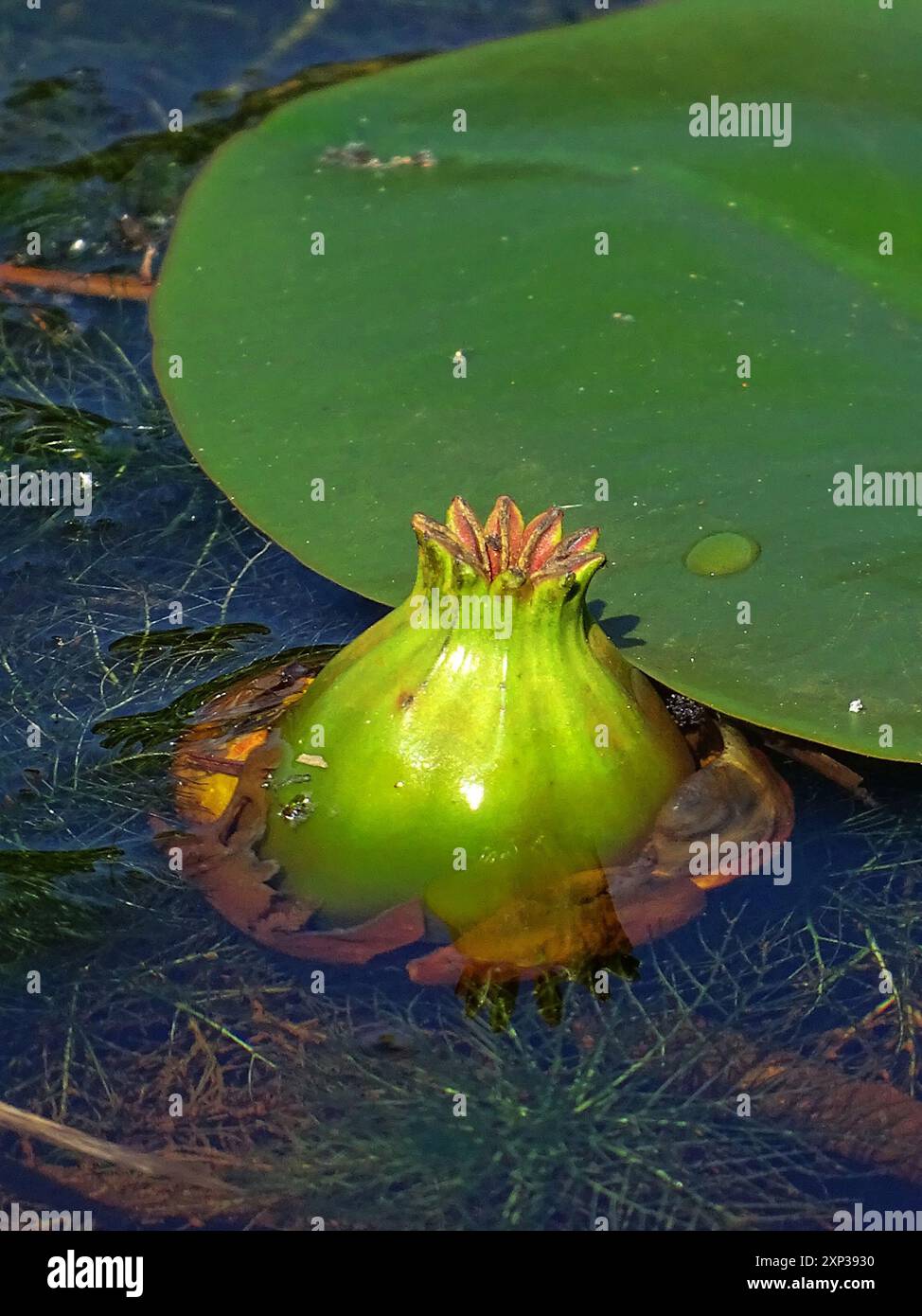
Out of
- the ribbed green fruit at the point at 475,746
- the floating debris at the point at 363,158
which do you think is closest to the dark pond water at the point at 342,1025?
the ribbed green fruit at the point at 475,746

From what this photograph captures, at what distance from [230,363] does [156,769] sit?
1.15m

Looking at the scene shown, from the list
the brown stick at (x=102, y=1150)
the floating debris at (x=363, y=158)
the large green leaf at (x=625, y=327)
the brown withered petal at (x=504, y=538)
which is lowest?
the brown stick at (x=102, y=1150)

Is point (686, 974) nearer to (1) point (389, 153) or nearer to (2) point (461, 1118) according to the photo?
(2) point (461, 1118)

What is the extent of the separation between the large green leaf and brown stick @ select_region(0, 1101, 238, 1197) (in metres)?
1.27

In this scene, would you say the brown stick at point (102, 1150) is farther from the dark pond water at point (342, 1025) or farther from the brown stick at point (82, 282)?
the brown stick at point (82, 282)

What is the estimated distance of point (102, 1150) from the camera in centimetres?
263

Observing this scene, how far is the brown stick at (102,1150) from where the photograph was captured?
260 cm

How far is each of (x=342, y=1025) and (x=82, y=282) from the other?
8.92 feet

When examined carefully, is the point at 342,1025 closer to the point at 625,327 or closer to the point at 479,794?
the point at 479,794

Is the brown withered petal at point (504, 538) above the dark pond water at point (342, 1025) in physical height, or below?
above

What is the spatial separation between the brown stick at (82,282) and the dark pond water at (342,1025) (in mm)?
1120

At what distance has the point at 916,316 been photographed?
3.64 m
